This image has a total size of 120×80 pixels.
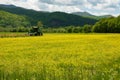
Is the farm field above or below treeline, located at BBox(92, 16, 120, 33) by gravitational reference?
above

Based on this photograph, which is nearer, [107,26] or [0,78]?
[0,78]

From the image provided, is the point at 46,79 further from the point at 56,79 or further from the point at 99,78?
the point at 99,78

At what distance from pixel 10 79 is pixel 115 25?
159961 millimetres

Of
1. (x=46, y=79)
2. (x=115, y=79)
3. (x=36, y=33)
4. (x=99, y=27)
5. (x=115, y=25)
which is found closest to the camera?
(x=115, y=79)

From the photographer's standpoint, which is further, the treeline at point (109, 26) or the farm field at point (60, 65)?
the treeline at point (109, 26)

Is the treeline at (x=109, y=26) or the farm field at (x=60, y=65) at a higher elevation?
the farm field at (x=60, y=65)

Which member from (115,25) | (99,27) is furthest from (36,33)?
(99,27)

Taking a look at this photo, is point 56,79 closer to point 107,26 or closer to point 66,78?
point 66,78

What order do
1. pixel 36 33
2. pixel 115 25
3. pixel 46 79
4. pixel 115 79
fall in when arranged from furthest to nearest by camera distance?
pixel 115 25 < pixel 36 33 < pixel 46 79 < pixel 115 79

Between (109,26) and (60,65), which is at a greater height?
(60,65)

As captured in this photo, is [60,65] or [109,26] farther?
[109,26]

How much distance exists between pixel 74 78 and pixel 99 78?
96 centimetres

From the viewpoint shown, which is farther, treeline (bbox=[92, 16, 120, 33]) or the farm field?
treeline (bbox=[92, 16, 120, 33])

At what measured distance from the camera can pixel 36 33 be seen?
345 feet
